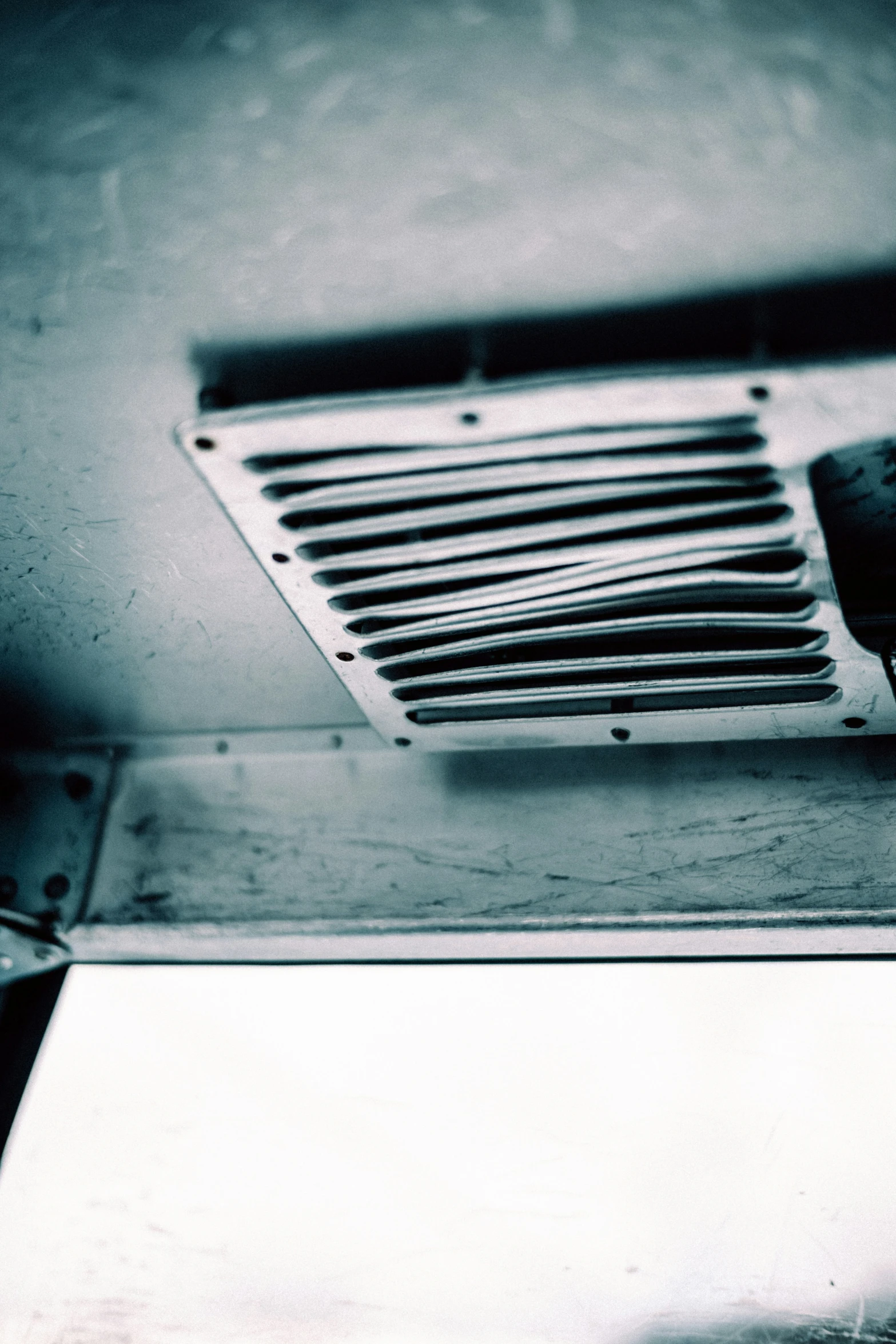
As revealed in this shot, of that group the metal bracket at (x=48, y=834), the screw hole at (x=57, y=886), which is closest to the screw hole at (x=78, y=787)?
the metal bracket at (x=48, y=834)

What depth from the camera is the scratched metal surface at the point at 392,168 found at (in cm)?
58

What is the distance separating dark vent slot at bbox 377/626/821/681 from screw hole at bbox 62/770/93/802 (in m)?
0.52

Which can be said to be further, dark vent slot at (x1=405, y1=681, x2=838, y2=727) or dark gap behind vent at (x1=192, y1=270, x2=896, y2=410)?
dark vent slot at (x1=405, y1=681, x2=838, y2=727)

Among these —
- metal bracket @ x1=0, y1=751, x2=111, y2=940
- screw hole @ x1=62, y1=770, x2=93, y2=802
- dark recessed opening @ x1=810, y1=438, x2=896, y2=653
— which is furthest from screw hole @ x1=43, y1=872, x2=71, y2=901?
dark recessed opening @ x1=810, y1=438, x2=896, y2=653

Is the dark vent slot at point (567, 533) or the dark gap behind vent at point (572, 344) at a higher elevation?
the dark gap behind vent at point (572, 344)

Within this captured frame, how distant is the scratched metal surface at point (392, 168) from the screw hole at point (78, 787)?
0.54 meters

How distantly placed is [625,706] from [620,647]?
0.27 ft

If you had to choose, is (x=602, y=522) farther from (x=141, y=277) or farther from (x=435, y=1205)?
(x=435, y=1205)

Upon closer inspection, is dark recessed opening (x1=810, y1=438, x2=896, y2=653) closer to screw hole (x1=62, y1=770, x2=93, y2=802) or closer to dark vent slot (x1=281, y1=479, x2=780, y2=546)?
dark vent slot (x1=281, y1=479, x2=780, y2=546)

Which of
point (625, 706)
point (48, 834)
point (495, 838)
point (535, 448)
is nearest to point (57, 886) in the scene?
point (48, 834)

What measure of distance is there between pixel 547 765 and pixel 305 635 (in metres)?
0.31

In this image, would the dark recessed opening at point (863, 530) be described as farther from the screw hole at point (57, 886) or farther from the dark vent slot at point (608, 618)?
the screw hole at point (57, 886)

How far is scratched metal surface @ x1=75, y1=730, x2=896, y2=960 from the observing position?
101cm

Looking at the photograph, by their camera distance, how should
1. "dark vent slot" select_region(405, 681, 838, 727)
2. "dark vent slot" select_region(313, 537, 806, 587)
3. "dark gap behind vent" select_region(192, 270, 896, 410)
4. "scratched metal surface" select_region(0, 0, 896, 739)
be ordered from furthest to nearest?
"dark vent slot" select_region(405, 681, 838, 727) → "dark vent slot" select_region(313, 537, 806, 587) → "dark gap behind vent" select_region(192, 270, 896, 410) → "scratched metal surface" select_region(0, 0, 896, 739)
